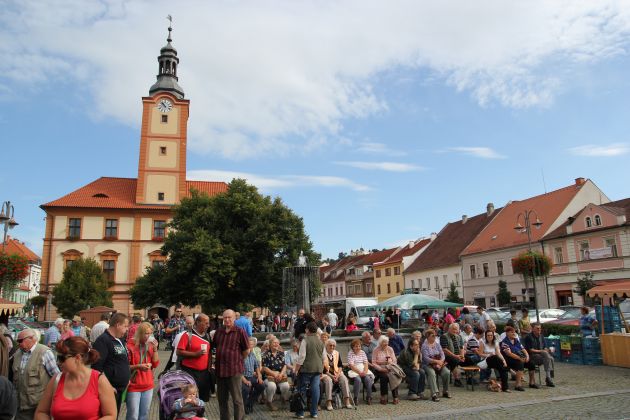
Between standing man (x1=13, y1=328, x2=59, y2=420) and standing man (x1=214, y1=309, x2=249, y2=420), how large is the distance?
2365 millimetres

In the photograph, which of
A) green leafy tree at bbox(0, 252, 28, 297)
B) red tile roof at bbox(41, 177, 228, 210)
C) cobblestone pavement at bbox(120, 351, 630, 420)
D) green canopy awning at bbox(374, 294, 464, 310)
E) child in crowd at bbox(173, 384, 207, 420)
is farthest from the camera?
red tile roof at bbox(41, 177, 228, 210)

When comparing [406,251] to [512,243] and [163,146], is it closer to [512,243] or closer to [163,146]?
[512,243]

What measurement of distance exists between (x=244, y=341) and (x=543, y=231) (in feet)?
138

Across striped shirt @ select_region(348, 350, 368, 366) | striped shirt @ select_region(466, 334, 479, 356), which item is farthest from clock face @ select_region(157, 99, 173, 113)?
striped shirt @ select_region(348, 350, 368, 366)

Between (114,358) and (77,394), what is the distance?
2.37 metres

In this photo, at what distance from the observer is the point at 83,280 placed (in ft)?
141

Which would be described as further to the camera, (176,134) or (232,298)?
(176,134)

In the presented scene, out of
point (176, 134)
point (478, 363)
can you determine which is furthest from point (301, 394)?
point (176, 134)

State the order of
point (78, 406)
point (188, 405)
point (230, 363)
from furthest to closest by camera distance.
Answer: point (230, 363) → point (188, 405) → point (78, 406)

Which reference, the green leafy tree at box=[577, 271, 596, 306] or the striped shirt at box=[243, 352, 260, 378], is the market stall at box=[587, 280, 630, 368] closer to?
the striped shirt at box=[243, 352, 260, 378]

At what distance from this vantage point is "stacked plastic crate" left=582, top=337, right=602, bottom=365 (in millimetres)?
15297

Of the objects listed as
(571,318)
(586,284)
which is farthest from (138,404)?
(586,284)

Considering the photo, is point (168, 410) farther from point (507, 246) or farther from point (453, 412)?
point (507, 246)

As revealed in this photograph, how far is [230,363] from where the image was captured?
7.79 m
